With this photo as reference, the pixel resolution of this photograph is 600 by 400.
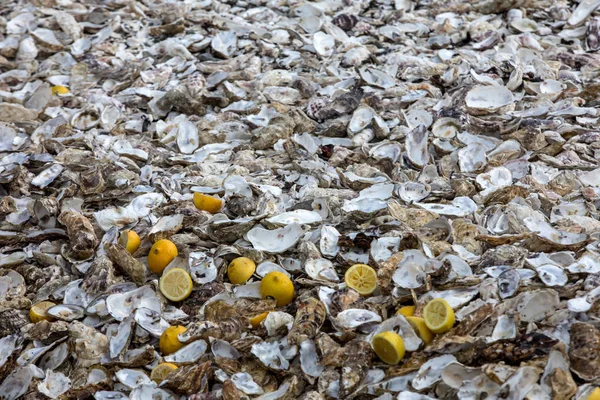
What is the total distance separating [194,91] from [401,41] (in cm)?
163

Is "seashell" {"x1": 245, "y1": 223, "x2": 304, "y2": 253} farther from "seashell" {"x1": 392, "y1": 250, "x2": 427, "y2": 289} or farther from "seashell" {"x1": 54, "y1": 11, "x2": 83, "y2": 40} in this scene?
"seashell" {"x1": 54, "y1": 11, "x2": 83, "y2": 40}

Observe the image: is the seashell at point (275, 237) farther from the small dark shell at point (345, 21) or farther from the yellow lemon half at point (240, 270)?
the small dark shell at point (345, 21)

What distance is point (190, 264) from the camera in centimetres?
331

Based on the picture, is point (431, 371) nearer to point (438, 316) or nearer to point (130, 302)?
point (438, 316)

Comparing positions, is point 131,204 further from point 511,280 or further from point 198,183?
point 511,280

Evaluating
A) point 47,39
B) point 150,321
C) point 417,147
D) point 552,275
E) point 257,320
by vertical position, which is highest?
point 552,275

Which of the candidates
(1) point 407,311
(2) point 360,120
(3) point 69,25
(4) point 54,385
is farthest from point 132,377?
(3) point 69,25

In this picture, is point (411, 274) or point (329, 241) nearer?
point (411, 274)

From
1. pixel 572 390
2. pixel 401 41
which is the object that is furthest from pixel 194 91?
pixel 572 390

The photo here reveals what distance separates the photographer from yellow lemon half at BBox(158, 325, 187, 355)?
9.70ft

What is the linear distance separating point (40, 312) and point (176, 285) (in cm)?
61

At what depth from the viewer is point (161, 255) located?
330 cm

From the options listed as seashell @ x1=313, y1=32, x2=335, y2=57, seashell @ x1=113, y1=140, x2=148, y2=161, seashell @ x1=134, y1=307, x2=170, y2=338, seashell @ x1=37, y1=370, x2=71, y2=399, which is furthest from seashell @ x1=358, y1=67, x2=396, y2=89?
seashell @ x1=37, y1=370, x2=71, y2=399

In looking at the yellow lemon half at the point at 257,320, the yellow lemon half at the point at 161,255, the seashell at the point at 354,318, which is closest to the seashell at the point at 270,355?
the yellow lemon half at the point at 257,320
